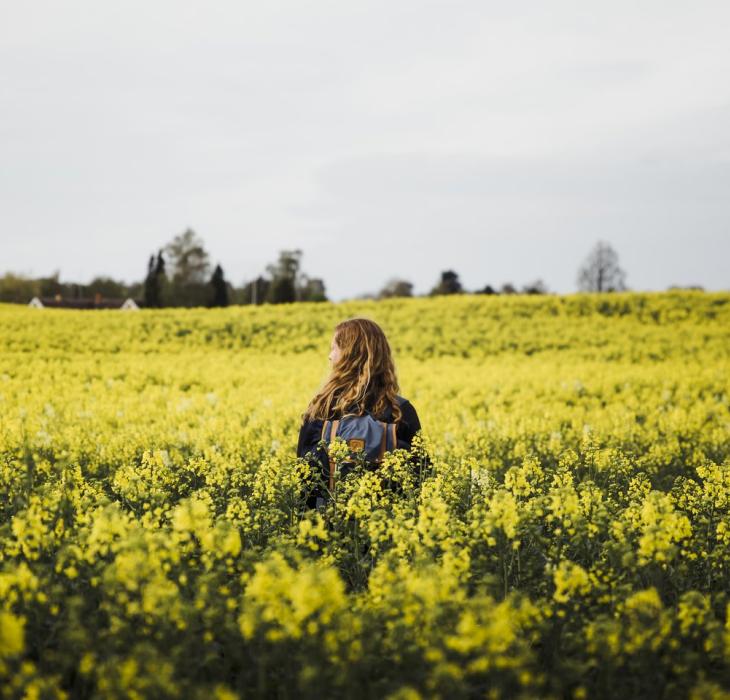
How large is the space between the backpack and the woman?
0.08m

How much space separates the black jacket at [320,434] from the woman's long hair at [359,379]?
0.17ft

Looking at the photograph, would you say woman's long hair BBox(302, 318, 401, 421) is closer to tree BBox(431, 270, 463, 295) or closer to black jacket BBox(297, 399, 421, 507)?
black jacket BBox(297, 399, 421, 507)

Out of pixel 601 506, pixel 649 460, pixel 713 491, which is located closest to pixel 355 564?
pixel 601 506

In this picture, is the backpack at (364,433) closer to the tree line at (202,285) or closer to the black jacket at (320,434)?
the black jacket at (320,434)

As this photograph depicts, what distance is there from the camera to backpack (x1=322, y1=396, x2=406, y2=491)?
14.7ft

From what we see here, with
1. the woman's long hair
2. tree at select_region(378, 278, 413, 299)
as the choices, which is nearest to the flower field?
the woman's long hair

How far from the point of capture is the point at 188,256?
66188mm

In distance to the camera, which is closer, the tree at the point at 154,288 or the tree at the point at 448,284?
Answer: the tree at the point at 154,288

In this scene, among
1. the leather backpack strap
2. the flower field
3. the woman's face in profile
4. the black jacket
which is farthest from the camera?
the woman's face in profile

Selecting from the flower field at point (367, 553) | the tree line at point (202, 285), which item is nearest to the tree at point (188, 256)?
the tree line at point (202, 285)

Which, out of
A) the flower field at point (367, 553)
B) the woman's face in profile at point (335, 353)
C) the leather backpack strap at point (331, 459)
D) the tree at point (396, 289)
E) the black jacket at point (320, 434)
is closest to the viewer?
the flower field at point (367, 553)

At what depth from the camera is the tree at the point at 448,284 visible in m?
73.1

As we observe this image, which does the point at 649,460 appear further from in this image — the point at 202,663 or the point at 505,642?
the point at 202,663

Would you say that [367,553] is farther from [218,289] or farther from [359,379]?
[218,289]
